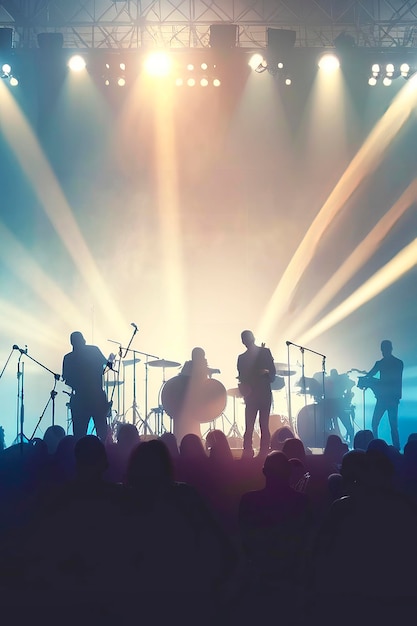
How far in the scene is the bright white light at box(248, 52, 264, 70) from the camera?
1239 cm

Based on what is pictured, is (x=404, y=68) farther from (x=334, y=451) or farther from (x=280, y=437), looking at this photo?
(x=334, y=451)

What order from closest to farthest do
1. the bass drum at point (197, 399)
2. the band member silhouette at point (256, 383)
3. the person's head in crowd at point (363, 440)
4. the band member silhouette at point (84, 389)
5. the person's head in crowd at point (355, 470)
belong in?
the person's head in crowd at point (355, 470) → the person's head in crowd at point (363, 440) → the band member silhouette at point (256, 383) → the band member silhouette at point (84, 389) → the bass drum at point (197, 399)

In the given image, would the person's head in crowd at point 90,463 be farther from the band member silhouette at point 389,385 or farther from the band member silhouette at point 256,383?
the band member silhouette at point 389,385

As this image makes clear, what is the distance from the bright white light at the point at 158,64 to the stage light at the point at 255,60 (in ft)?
5.20

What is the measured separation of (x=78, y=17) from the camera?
13.6 metres

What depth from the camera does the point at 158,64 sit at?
1266 centimetres

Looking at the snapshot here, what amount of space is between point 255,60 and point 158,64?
1882 millimetres

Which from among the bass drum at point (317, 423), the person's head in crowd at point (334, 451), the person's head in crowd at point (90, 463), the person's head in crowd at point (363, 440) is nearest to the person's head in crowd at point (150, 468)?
the person's head in crowd at point (90, 463)

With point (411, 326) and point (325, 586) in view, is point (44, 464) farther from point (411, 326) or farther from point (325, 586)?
point (411, 326)

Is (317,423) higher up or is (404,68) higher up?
(404,68)

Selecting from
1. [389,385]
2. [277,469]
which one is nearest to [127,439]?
[277,469]

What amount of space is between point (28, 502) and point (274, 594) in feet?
8.05

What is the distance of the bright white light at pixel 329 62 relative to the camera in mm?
12383

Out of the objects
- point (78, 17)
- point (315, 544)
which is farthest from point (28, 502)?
point (78, 17)
